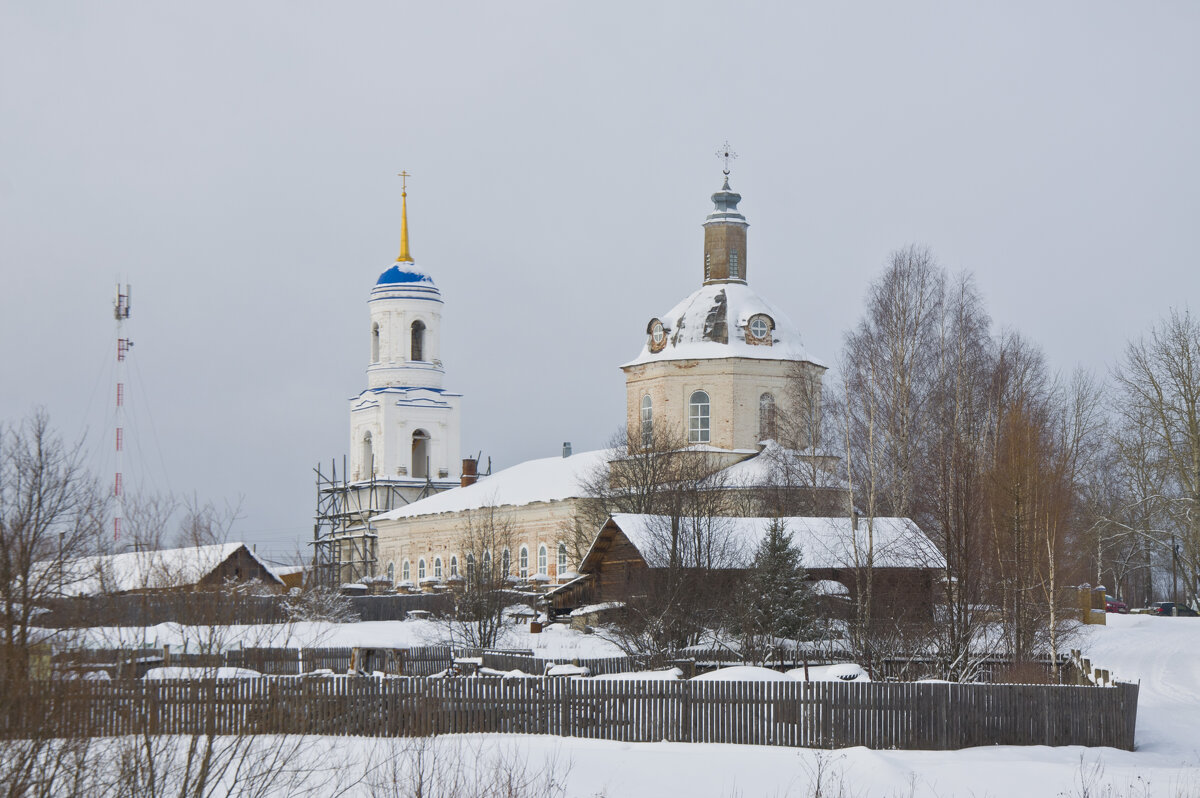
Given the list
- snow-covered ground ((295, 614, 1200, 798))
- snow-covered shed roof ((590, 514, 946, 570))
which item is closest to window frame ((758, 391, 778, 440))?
snow-covered shed roof ((590, 514, 946, 570))

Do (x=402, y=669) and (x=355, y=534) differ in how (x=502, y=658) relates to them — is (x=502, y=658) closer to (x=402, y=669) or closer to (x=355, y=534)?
(x=402, y=669)

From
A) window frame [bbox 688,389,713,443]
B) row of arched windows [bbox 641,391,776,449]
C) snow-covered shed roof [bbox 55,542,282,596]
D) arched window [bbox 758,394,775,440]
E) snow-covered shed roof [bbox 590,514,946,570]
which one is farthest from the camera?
window frame [bbox 688,389,713,443]

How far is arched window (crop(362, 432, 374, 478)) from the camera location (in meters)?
66.4

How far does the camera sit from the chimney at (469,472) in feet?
215

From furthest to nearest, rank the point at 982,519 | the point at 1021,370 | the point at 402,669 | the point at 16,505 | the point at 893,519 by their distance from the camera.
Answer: the point at 1021,370, the point at 893,519, the point at 982,519, the point at 402,669, the point at 16,505

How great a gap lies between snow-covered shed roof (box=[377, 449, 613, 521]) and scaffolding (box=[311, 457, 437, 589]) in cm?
318

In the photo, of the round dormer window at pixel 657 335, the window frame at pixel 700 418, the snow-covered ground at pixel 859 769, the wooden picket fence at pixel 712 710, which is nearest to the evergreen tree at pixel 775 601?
the snow-covered ground at pixel 859 769

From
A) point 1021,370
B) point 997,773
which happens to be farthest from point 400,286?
point 997,773

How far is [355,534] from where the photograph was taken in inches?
2525

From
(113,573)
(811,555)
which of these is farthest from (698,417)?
(113,573)

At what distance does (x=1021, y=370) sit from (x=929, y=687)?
25.8 meters

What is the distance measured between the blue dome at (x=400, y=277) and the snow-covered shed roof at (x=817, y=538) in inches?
1336

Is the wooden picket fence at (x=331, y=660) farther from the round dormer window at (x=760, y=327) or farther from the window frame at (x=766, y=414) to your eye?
the round dormer window at (x=760, y=327)

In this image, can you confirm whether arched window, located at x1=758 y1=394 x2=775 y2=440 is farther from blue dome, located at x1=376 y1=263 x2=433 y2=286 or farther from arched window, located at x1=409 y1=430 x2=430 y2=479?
blue dome, located at x1=376 y1=263 x2=433 y2=286
